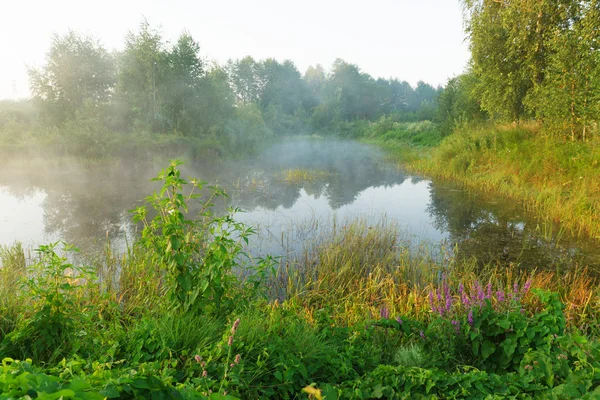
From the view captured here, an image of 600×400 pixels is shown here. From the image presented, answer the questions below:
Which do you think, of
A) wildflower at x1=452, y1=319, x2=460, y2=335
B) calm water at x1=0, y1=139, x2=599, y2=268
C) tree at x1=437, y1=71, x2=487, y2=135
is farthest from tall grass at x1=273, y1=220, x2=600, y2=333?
tree at x1=437, y1=71, x2=487, y2=135

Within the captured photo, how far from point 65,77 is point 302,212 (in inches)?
745

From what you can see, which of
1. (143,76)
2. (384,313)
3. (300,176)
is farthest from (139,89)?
(384,313)

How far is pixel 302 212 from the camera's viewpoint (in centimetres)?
968

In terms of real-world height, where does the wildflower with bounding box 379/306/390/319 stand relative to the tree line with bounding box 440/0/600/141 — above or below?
below

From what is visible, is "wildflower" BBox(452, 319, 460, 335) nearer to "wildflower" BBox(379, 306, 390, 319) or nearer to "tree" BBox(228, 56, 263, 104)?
"wildflower" BBox(379, 306, 390, 319)

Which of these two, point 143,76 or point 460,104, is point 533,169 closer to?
point 460,104

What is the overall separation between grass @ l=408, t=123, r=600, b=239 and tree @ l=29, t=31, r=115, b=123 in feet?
63.0

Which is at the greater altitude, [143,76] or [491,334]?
[143,76]

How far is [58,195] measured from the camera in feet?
36.4

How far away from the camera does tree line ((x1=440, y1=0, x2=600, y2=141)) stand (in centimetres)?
944

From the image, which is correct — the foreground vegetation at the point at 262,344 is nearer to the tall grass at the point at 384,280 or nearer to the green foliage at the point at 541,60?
the tall grass at the point at 384,280

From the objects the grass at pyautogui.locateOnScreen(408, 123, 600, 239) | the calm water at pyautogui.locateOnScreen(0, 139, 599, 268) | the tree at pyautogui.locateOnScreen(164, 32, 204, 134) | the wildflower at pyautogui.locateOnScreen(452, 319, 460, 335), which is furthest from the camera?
the tree at pyautogui.locateOnScreen(164, 32, 204, 134)

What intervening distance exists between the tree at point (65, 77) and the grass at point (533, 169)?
1919 cm

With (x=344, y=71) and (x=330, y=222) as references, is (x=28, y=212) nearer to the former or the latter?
(x=330, y=222)
